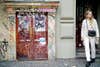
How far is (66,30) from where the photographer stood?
15469 mm

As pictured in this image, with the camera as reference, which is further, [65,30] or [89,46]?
[65,30]

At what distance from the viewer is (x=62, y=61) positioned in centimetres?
1496

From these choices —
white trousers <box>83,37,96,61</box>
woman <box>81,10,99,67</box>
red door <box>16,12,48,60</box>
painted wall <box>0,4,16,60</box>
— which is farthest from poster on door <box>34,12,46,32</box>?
white trousers <box>83,37,96,61</box>

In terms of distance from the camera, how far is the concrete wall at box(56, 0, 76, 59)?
50.5 feet

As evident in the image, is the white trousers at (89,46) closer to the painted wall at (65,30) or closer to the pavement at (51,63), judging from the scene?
the pavement at (51,63)

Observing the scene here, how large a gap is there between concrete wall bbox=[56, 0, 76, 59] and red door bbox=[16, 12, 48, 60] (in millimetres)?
596

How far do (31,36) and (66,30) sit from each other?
150 centimetres

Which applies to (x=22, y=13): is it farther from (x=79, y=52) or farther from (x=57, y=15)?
(x=79, y=52)

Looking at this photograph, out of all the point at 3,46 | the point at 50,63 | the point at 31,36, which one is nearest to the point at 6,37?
the point at 3,46

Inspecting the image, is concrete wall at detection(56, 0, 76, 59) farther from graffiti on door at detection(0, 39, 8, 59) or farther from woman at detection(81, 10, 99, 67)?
graffiti on door at detection(0, 39, 8, 59)

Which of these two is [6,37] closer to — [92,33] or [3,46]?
[3,46]

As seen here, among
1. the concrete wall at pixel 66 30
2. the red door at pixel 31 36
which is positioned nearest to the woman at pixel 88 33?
the concrete wall at pixel 66 30

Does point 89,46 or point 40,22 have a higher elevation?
point 40,22

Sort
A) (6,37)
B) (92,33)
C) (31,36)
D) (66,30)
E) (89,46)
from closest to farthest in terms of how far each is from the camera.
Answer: (92,33)
(89,46)
(6,37)
(31,36)
(66,30)
